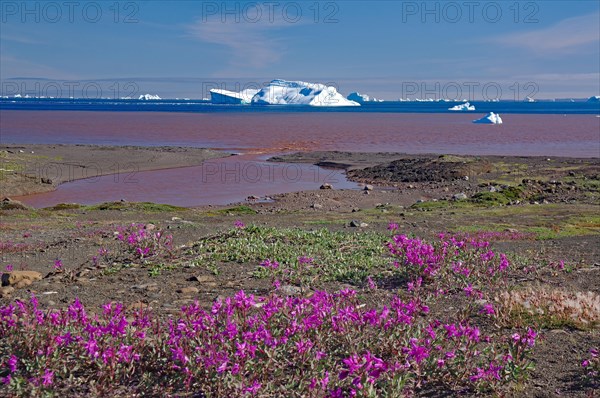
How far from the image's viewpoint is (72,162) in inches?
1897

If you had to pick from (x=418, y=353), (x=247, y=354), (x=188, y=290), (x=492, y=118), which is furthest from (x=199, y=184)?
(x=492, y=118)

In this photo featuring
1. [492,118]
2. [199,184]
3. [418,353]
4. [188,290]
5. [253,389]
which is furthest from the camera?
[492,118]

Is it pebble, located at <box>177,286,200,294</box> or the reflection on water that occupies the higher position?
pebble, located at <box>177,286,200,294</box>

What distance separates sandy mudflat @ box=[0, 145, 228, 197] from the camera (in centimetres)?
3675

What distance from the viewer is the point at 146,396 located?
554 cm

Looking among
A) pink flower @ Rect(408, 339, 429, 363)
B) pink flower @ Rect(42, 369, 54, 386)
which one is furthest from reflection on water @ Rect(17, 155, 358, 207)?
pink flower @ Rect(408, 339, 429, 363)

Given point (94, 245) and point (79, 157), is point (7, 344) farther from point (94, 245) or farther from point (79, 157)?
point (79, 157)

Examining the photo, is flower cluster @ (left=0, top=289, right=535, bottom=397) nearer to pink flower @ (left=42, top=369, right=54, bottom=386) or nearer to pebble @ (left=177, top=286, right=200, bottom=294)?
pink flower @ (left=42, top=369, right=54, bottom=386)

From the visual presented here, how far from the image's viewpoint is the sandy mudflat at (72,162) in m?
36.8

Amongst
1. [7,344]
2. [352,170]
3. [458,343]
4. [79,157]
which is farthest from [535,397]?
[79,157]

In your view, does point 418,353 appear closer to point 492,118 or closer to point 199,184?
point 199,184

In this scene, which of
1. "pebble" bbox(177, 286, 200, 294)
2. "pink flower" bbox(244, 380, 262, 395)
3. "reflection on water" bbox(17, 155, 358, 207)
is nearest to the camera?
"pink flower" bbox(244, 380, 262, 395)

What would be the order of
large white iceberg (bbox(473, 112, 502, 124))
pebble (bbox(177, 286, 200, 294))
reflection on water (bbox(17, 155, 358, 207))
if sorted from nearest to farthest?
pebble (bbox(177, 286, 200, 294)), reflection on water (bbox(17, 155, 358, 207)), large white iceberg (bbox(473, 112, 502, 124))

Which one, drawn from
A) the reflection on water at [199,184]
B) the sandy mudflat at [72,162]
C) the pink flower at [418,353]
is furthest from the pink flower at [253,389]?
the sandy mudflat at [72,162]
